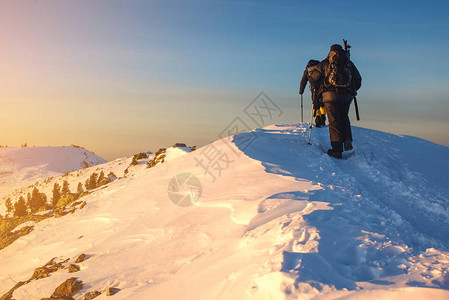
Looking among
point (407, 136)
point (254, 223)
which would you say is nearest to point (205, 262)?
point (254, 223)

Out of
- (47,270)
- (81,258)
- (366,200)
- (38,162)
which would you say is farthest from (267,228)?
(38,162)

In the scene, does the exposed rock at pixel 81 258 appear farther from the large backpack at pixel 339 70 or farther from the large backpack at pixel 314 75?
the large backpack at pixel 314 75

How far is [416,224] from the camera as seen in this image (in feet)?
21.4

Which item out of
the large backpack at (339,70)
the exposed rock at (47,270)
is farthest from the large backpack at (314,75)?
the exposed rock at (47,270)

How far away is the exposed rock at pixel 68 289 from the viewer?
5.92 metres

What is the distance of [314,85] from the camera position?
35.8 ft

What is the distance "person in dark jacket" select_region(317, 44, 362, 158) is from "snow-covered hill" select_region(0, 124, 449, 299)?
1.63 feet

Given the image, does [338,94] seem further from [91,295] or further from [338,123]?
[91,295]

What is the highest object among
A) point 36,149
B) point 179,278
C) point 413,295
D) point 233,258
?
point 413,295

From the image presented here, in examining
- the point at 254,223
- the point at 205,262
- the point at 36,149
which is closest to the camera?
the point at 205,262

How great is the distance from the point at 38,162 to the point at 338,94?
4716 centimetres

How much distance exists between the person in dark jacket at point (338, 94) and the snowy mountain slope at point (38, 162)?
118 feet

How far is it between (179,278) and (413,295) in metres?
2.97

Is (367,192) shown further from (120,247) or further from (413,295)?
(120,247)
